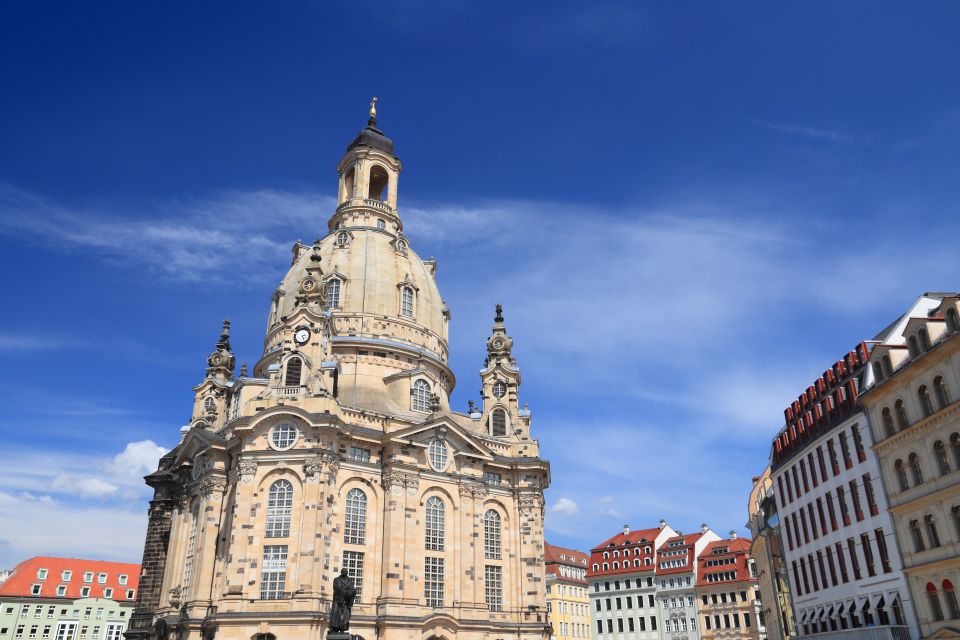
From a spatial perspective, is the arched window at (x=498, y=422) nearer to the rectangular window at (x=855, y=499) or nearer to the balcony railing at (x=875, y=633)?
the rectangular window at (x=855, y=499)

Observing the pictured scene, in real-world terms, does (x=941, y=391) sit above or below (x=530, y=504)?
below

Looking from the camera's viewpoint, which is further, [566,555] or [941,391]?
[566,555]

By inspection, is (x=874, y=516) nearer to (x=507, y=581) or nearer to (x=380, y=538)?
(x=507, y=581)

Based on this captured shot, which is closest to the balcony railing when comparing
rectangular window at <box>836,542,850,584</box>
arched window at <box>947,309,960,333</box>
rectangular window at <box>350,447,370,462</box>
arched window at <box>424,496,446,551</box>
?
rectangular window at <box>836,542,850,584</box>

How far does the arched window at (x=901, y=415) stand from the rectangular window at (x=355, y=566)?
33187 millimetres

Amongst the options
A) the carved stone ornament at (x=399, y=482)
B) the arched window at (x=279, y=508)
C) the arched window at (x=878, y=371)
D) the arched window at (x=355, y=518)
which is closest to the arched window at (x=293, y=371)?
the arched window at (x=279, y=508)

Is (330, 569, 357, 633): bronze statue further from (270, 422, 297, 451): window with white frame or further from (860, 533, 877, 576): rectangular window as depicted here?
(860, 533, 877, 576): rectangular window

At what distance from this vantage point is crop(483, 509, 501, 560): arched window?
5612 cm

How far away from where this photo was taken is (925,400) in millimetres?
36844

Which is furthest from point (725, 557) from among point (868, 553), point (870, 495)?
point (870, 495)

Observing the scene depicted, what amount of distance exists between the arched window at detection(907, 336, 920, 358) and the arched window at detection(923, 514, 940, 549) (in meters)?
7.79

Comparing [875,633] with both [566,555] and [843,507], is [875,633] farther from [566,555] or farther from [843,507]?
[566,555]

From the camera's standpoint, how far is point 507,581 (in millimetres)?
56031

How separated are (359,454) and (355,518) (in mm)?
4351
